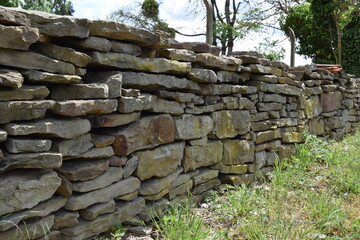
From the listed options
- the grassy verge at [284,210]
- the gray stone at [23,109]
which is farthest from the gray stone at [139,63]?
the grassy verge at [284,210]

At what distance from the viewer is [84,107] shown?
222 centimetres

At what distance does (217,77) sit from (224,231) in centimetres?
160

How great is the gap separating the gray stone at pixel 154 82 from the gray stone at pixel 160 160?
1.69ft

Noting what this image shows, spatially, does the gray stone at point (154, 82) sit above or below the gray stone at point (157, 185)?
→ above

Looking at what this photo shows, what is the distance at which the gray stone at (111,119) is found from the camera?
2.41m

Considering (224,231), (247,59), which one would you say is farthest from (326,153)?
(224,231)

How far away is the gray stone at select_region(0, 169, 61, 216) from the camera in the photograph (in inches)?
74.5

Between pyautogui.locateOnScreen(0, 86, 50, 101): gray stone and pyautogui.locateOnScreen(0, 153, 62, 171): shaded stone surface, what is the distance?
322mm

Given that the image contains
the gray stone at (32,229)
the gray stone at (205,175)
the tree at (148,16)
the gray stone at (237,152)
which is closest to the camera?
the gray stone at (32,229)

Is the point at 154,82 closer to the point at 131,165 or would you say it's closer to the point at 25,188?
the point at 131,165

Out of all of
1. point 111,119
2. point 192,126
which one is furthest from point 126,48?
point 192,126

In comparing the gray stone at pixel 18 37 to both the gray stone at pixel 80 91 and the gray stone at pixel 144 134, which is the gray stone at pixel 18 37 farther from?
the gray stone at pixel 144 134

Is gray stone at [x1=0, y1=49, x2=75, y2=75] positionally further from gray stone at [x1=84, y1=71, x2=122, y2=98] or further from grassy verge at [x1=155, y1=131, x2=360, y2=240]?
grassy verge at [x1=155, y1=131, x2=360, y2=240]

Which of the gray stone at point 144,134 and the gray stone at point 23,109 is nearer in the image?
the gray stone at point 23,109
